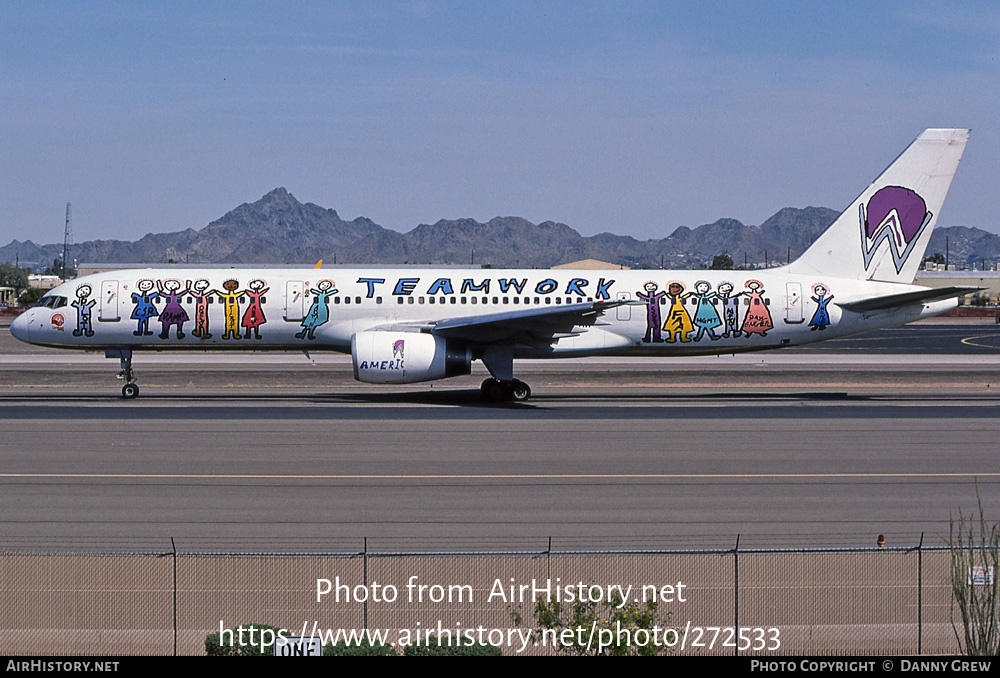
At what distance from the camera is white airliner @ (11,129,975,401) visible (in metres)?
32.9

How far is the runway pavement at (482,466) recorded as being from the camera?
1590 centimetres

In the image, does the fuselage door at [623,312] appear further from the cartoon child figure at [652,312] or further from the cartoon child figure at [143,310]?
the cartoon child figure at [143,310]

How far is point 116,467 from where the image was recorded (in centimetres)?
2059

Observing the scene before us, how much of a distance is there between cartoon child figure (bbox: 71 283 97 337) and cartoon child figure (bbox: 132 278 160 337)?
134 cm

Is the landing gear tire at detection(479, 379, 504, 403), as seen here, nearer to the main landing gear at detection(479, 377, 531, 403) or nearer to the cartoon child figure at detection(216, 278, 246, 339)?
the main landing gear at detection(479, 377, 531, 403)

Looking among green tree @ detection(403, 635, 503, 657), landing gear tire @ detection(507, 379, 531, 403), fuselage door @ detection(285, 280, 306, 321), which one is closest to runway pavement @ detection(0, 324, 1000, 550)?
landing gear tire @ detection(507, 379, 531, 403)

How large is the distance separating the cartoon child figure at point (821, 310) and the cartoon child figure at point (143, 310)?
21076mm

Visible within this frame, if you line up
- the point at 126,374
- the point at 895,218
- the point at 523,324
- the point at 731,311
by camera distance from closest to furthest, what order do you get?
the point at 523,324
the point at 126,374
the point at 731,311
the point at 895,218

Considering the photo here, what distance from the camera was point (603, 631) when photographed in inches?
416

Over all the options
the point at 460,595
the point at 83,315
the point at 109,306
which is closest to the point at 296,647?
the point at 460,595

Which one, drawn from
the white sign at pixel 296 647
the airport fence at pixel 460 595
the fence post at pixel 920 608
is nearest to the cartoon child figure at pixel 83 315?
the airport fence at pixel 460 595

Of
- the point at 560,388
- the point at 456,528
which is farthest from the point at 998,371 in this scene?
the point at 456,528

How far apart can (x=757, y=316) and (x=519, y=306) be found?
7785mm

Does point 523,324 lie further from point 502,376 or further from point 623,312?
point 623,312
